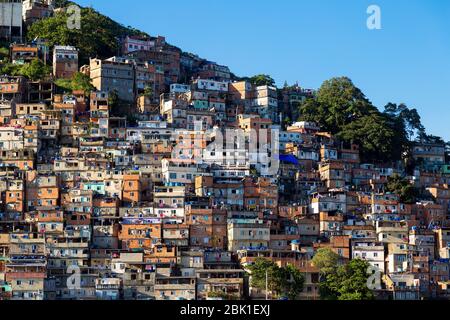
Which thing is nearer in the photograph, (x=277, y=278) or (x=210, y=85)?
(x=277, y=278)

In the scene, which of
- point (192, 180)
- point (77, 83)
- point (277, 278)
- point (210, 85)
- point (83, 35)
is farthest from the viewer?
point (83, 35)

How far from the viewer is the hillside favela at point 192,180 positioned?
4422 cm

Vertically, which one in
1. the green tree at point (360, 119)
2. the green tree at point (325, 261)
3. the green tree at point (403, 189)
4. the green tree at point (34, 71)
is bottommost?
the green tree at point (325, 261)

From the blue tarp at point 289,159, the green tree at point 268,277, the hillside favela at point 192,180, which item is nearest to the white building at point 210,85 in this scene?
the hillside favela at point 192,180

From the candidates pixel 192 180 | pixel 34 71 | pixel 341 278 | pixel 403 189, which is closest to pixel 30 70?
pixel 34 71

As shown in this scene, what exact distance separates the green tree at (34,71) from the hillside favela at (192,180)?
0.09 m

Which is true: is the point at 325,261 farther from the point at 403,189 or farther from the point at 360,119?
the point at 360,119

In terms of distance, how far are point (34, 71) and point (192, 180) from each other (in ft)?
46.0

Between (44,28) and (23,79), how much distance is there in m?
6.56

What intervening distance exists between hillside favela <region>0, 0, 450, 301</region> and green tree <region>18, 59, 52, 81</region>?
0.30 ft

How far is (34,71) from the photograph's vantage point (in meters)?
61.2

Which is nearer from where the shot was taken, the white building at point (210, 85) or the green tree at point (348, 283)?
the green tree at point (348, 283)

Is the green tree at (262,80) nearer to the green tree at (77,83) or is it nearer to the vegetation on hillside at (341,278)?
the green tree at (77,83)

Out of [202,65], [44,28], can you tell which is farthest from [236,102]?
[44,28]
